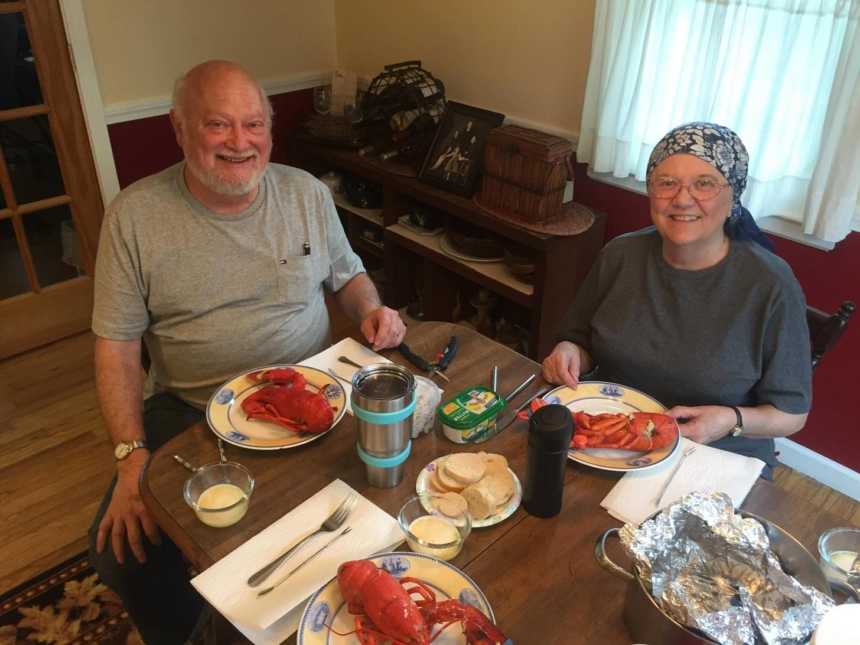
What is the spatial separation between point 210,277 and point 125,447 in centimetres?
44

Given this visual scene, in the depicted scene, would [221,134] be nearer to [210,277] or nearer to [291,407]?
[210,277]

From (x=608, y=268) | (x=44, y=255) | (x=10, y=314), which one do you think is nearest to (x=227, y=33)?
(x=44, y=255)

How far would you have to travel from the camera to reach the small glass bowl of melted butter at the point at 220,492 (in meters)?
1.13

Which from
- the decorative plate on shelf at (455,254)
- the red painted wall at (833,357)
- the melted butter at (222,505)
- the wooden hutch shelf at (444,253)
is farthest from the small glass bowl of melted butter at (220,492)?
the red painted wall at (833,357)

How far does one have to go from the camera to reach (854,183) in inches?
77.2

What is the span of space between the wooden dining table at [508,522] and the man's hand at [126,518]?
0.72 ft

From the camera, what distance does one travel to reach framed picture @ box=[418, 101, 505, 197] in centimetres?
274

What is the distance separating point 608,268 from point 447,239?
130cm

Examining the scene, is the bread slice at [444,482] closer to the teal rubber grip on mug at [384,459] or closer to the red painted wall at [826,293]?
the teal rubber grip on mug at [384,459]

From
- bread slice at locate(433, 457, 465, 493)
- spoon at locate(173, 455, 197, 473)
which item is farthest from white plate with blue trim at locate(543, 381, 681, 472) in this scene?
spoon at locate(173, 455, 197, 473)

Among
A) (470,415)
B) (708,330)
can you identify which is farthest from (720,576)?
(708,330)

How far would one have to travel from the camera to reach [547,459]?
1.09m

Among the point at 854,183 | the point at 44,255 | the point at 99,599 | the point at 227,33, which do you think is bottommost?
the point at 99,599

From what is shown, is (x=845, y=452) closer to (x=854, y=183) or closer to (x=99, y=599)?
(x=854, y=183)
